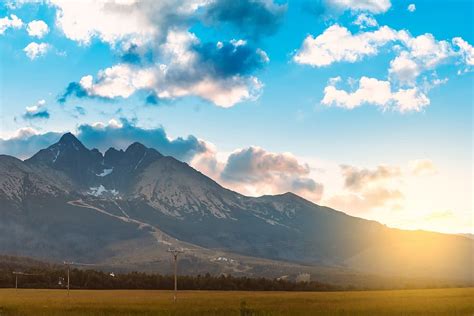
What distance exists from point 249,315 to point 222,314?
49.1 feet

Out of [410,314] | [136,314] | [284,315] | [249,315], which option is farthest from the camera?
[136,314]

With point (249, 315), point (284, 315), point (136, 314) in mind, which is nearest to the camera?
point (249, 315)

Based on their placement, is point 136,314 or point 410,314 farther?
point 136,314

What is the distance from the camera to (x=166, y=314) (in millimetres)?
108500

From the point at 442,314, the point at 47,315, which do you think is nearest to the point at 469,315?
the point at 442,314

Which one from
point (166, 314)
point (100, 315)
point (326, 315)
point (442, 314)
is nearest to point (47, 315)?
point (100, 315)

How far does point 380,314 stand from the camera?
330 feet

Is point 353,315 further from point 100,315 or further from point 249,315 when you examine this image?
point 100,315

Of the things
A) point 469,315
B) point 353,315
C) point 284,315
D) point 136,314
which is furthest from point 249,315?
point 136,314

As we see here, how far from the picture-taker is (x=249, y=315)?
Result: 84.5 m

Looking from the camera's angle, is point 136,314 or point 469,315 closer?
point 469,315

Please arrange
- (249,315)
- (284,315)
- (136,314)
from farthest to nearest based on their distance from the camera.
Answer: (136,314) < (284,315) < (249,315)

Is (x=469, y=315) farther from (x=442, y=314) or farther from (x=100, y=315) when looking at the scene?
(x=100, y=315)

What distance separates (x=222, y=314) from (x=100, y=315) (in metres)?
18.2
